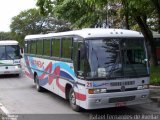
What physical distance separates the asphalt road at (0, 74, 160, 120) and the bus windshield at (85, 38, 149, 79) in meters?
1.24

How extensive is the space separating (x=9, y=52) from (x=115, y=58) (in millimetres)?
13348

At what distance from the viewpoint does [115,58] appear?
10.0 meters

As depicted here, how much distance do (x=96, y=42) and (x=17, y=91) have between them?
7051mm

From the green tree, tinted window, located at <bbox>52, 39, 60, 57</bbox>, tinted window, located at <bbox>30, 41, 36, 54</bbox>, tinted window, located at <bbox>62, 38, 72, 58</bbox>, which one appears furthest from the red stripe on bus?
the green tree

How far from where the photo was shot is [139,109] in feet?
36.5

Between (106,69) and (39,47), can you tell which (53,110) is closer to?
(106,69)

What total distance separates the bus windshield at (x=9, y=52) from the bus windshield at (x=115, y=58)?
42.3ft

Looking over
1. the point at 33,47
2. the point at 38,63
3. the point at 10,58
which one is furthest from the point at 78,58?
the point at 10,58

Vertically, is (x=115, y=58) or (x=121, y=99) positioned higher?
(x=115, y=58)

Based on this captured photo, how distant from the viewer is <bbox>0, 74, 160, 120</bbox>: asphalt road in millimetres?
10273

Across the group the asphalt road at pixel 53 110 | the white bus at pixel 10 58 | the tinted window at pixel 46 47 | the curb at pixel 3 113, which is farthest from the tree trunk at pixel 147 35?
the curb at pixel 3 113

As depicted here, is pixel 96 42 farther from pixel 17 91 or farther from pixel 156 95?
pixel 17 91

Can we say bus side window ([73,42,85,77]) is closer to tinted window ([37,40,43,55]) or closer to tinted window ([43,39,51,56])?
tinted window ([43,39,51,56])

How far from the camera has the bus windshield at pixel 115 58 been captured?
977 cm
